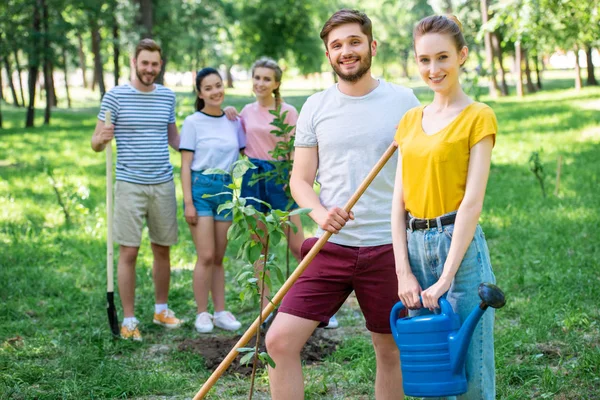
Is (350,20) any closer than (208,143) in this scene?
Yes

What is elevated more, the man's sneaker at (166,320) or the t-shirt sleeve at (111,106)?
the t-shirt sleeve at (111,106)

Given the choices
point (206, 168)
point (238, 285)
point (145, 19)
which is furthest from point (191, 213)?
point (145, 19)

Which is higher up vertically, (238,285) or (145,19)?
(145,19)

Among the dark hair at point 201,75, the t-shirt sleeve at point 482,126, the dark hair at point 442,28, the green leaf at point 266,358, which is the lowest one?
the green leaf at point 266,358

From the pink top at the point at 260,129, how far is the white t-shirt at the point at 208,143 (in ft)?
0.43

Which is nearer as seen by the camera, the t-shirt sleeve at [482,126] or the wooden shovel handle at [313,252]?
the t-shirt sleeve at [482,126]

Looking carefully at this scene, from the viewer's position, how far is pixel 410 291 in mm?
2850

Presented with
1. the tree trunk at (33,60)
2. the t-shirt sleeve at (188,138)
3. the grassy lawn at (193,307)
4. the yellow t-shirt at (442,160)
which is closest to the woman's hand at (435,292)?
the yellow t-shirt at (442,160)

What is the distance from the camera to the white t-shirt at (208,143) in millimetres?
5492

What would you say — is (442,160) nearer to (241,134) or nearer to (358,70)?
(358,70)

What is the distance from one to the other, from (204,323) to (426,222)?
10.4ft

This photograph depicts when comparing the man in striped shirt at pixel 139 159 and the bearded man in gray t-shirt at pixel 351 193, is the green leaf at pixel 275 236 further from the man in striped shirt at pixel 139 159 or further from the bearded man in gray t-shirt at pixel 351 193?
the man in striped shirt at pixel 139 159

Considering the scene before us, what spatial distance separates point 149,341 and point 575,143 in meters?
10.7

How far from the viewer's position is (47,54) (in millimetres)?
24359
